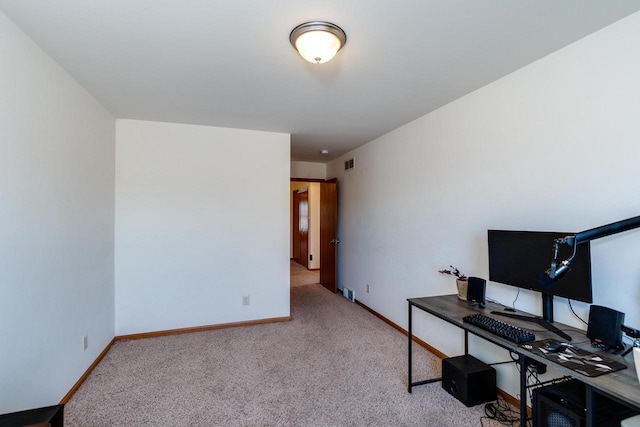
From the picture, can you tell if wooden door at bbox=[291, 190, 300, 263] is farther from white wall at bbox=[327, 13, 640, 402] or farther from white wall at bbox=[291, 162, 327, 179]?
white wall at bbox=[327, 13, 640, 402]

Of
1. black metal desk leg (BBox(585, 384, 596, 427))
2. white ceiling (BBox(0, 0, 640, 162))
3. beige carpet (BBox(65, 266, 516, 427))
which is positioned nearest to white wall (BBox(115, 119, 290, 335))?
beige carpet (BBox(65, 266, 516, 427))

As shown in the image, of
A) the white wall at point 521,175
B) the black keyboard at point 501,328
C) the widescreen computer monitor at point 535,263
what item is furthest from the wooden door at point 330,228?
the black keyboard at point 501,328

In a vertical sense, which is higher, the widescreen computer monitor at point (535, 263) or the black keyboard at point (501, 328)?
the widescreen computer monitor at point (535, 263)

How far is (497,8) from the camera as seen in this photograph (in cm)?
156

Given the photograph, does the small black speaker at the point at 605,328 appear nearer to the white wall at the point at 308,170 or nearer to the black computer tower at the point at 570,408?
the black computer tower at the point at 570,408

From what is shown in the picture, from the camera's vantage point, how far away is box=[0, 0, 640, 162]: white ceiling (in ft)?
5.11

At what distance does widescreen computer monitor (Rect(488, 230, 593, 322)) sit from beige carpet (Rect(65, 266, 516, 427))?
0.97m

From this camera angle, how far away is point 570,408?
147 centimetres

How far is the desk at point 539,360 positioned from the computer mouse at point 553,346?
8cm

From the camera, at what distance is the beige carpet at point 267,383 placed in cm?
211

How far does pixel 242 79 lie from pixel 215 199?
1718mm

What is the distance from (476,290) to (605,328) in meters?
0.82

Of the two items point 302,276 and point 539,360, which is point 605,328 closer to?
point 539,360

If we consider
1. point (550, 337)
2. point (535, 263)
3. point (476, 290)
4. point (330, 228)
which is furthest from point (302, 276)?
point (550, 337)
